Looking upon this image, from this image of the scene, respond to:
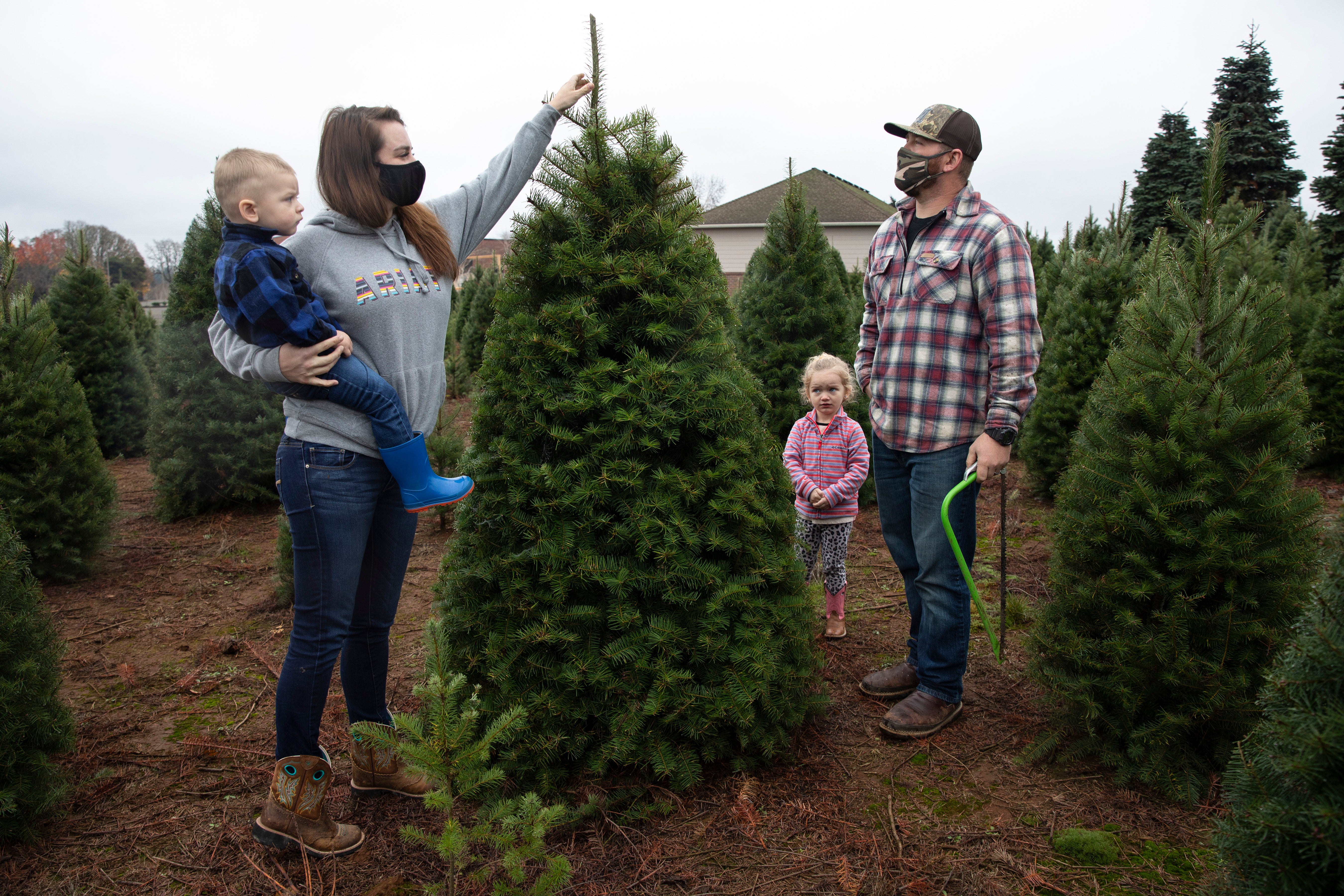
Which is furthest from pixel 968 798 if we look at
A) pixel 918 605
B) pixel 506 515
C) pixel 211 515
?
pixel 211 515

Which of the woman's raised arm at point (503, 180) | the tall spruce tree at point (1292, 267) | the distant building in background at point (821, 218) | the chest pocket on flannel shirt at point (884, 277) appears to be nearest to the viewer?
the woman's raised arm at point (503, 180)

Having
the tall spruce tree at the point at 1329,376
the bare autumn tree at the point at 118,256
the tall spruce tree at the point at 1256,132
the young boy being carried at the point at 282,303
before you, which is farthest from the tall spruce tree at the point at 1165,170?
the bare autumn tree at the point at 118,256

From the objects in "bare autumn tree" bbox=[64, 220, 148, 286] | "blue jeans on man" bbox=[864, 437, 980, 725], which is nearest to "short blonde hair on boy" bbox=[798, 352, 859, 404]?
"blue jeans on man" bbox=[864, 437, 980, 725]

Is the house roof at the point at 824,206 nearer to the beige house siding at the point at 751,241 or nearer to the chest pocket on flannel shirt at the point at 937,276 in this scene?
the beige house siding at the point at 751,241

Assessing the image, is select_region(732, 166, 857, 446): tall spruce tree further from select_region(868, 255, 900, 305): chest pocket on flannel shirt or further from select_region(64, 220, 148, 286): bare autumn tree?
select_region(64, 220, 148, 286): bare autumn tree

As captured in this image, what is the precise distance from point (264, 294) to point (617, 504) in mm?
1262

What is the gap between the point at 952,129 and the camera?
10.3ft

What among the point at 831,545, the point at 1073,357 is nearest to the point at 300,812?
the point at 831,545

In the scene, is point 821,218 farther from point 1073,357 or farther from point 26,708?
point 26,708

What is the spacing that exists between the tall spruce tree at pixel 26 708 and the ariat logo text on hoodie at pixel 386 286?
5.54ft

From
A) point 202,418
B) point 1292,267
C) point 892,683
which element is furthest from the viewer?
point 1292,267

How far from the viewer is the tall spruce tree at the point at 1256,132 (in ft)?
70.1

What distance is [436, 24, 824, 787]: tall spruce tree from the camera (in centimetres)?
255

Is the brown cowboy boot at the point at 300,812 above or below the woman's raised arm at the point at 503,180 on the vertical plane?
below
